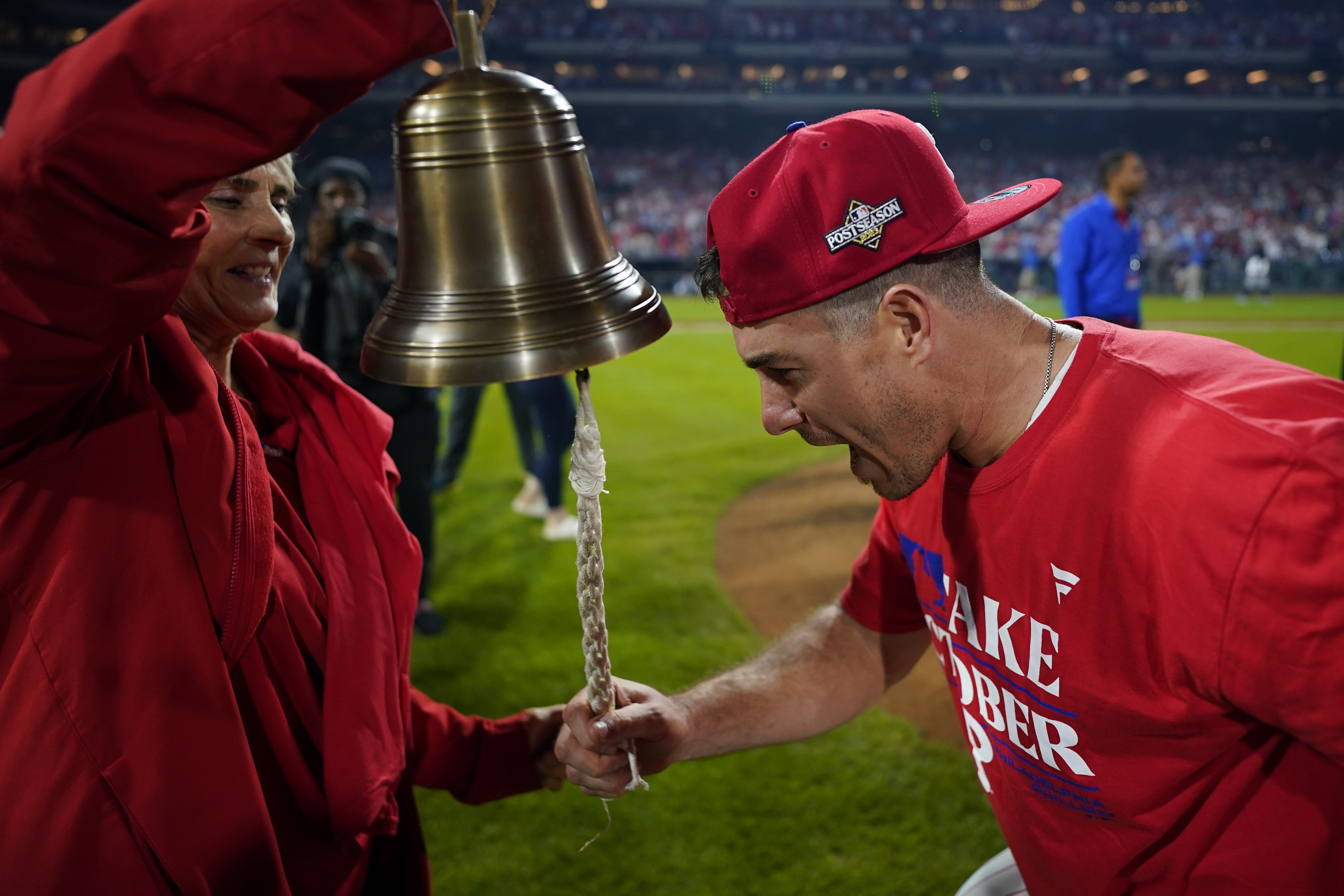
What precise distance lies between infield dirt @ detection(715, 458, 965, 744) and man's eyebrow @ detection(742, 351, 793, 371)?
2834 millimetres

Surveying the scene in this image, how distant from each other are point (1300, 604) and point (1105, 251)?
289 inches

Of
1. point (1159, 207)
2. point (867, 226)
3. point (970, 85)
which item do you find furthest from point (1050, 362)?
point (970, 85)

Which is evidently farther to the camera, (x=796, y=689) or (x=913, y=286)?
(x=796, y=689)

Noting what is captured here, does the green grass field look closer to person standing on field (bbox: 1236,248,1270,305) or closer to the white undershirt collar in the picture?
the white undershirt collar

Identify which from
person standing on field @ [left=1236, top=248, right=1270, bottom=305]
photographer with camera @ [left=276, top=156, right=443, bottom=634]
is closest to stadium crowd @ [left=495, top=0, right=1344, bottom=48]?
person standing on field @ [left=1236, top=248, right=1270, bottom=305]

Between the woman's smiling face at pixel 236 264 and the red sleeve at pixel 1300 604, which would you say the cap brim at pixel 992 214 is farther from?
the woman's smiling face at pixel 236 264

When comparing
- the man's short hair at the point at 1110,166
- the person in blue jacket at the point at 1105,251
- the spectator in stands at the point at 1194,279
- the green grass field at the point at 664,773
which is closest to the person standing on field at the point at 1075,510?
the green grass field at the point at 664,773

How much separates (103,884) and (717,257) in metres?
1.37

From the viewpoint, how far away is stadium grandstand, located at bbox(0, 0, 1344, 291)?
3497cm

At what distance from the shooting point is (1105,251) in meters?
7.77

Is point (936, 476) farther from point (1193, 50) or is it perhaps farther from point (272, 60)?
point (1193, 50)

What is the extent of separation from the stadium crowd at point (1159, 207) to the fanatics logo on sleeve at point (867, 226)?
78.1 ft

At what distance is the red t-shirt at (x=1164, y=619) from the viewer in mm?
1302

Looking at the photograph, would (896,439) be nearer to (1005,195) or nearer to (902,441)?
(902,441)
